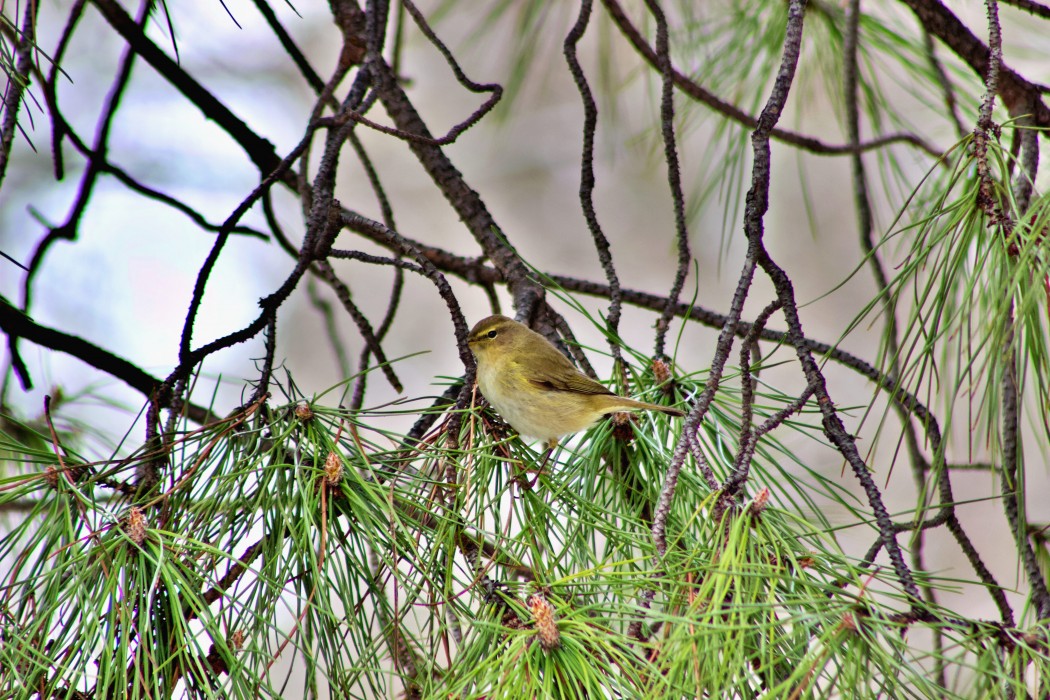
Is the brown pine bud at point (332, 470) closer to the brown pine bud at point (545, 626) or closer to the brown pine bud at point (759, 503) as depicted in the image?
the brown pine bud at point (545, 626)

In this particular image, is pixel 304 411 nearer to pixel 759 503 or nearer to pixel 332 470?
pixel 332 470

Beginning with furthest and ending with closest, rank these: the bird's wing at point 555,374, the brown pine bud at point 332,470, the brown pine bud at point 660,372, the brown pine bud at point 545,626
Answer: the bird's wing at point 555,374 → the brown pine bud at point 660,372 → the brown pine bud at point 332,470 → the brown pine bud at point 545,626

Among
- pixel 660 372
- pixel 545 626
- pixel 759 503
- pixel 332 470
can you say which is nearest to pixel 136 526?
pixel 332 470

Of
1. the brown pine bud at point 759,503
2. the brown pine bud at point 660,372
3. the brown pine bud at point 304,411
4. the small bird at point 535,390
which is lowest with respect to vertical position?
the brown pine bud at point 759,503

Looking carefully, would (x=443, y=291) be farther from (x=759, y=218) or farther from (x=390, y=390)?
(x=390, y=390)

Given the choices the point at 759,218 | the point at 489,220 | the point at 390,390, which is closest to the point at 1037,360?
the point at 759,218

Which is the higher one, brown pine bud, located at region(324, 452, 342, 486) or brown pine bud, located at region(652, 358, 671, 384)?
brown pine bud, located at region(652, 358, 671, 384)

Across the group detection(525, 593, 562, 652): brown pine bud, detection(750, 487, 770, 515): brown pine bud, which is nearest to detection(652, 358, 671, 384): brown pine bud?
detection(750, 487, 770, 515): brown pine bud

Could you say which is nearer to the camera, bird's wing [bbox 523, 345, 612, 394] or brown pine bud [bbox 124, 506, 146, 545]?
brown pine bud [bbox 124, 506, 146, 545]

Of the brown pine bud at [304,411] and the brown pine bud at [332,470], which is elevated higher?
the brown pine bud at [304,411]

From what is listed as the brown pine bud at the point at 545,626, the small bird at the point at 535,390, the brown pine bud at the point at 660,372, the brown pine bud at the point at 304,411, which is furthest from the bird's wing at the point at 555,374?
the brown pine bud at the point at 545,626

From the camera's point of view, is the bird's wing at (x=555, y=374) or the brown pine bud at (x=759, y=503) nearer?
the brown pine bud at (x=759, y=503)

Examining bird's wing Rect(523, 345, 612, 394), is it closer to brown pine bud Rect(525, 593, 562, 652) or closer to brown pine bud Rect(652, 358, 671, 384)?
brown pine bud Rect(652, 358, 671, 384)

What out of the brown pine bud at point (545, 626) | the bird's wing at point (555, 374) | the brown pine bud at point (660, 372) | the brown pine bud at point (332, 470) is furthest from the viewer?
the bird's wing at point (555, 374)
